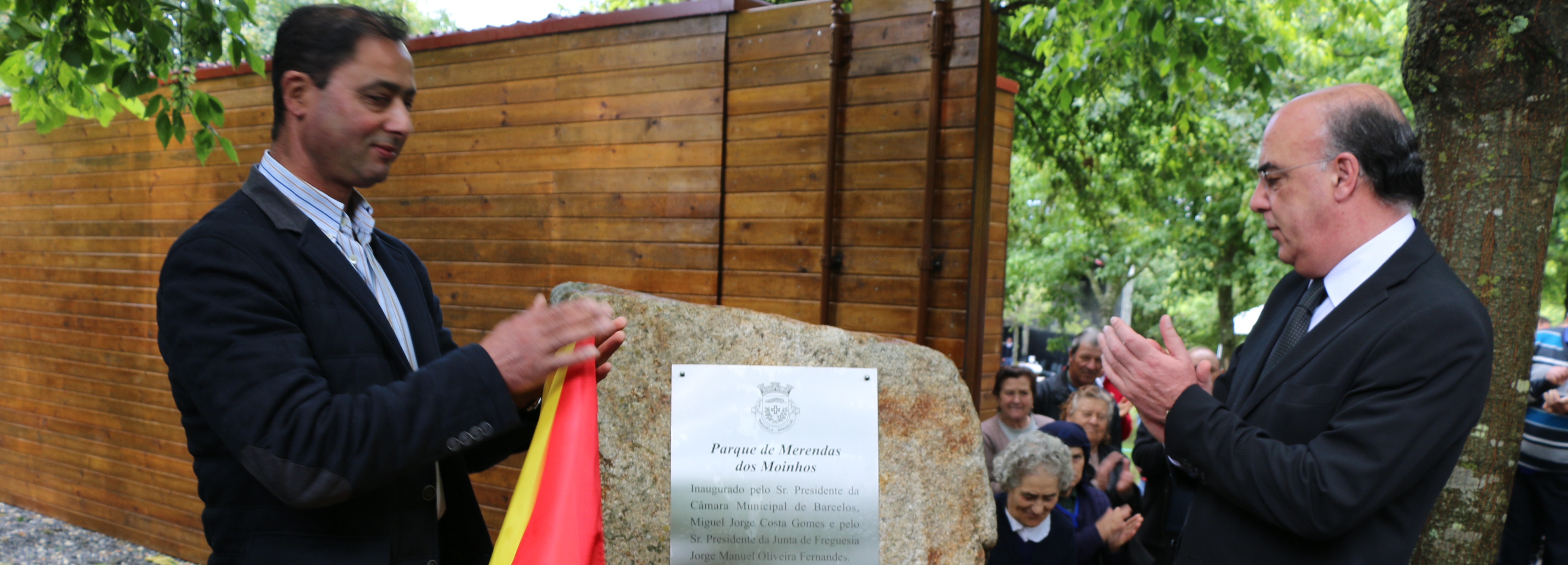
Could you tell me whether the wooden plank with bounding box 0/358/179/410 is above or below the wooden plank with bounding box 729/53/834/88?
below

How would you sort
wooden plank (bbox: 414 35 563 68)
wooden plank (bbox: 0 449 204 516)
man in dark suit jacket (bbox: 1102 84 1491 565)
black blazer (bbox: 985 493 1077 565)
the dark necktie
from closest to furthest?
1. man in dark suit jacket (bbox: 1102 84 1491 565)
2. the dark necktie
3. black blazer (bbox: 985 493 1077 565)
4. wooden plank (bbox: 414 35 563 68)
5. wooden plank (bbox: 0 449 204 516)

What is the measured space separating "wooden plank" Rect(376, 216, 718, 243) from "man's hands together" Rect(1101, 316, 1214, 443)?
268 cm

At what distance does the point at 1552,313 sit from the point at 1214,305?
18.9 feet

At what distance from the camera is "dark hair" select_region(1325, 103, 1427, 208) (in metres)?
1.83

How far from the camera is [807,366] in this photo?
2.45m

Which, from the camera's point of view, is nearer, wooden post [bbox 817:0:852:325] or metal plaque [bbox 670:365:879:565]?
metal plaque [bbox 670:365:879:565]

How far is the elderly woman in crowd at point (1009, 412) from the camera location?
4.52 m

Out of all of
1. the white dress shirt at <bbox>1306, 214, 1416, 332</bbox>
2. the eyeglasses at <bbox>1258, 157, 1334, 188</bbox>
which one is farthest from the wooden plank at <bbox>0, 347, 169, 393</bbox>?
the white dress shirt at <bbox>1306, 214, 1416, 332</bbox>

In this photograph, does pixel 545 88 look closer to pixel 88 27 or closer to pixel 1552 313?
pixel 88 27

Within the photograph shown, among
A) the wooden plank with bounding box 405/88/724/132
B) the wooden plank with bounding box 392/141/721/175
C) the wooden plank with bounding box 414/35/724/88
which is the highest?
the wooden plank with bounding box 414/35/724/88

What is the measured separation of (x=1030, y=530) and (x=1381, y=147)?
1.91m

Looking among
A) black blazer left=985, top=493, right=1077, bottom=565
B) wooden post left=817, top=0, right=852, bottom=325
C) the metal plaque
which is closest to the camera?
the metal plaque

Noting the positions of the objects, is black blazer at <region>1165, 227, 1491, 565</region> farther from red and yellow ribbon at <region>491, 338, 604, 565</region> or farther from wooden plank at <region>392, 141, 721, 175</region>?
wooden plank at <region>392, 141, 721, 175</region>

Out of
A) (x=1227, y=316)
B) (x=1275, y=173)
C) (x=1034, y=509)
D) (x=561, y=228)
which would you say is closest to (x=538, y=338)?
(x=1275, y=173)
